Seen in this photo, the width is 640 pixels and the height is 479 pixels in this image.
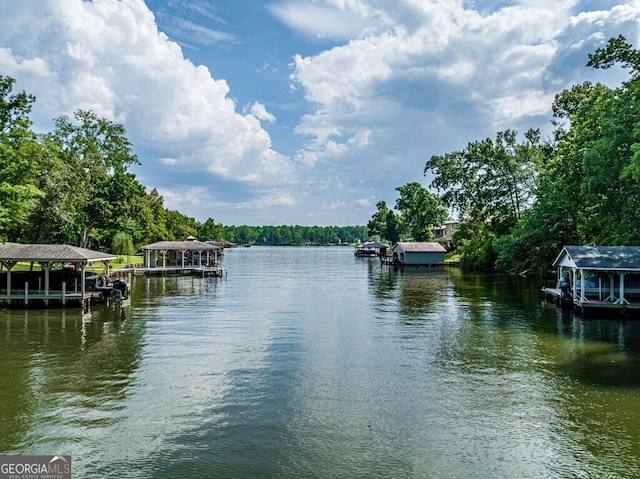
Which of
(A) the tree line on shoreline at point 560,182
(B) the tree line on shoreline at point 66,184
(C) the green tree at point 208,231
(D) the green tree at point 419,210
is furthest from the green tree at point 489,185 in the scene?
(C) the green tree at point 208,231

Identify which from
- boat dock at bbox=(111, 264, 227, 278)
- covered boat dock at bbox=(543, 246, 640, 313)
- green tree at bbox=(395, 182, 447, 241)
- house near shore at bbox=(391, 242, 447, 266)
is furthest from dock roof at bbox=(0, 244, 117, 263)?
green tree at bbox=(395, 182, 447, 241)

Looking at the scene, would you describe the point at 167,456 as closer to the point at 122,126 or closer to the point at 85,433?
the point at 85,433

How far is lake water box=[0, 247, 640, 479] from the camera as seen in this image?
30.9ft

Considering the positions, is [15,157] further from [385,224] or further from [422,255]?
[385,224]

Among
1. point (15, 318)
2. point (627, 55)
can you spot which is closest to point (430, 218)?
point (627, 55)

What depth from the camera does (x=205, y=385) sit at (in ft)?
46.0

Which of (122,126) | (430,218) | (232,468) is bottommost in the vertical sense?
(232,468)

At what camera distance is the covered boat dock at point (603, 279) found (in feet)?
83.4

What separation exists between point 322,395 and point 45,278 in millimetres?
22370

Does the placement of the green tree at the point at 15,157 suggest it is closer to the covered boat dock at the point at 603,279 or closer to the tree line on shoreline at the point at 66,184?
the tree line on shoreline at the point at 66,184

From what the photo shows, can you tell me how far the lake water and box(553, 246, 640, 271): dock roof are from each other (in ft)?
9.61

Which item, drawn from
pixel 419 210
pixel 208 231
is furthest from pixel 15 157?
pixel 208 231

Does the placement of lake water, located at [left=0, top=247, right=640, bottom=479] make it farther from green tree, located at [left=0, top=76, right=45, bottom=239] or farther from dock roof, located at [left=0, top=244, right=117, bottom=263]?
green tree, located at [left=0, top=76, right=45, bottom=239]

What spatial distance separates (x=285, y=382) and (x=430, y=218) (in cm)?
9093
